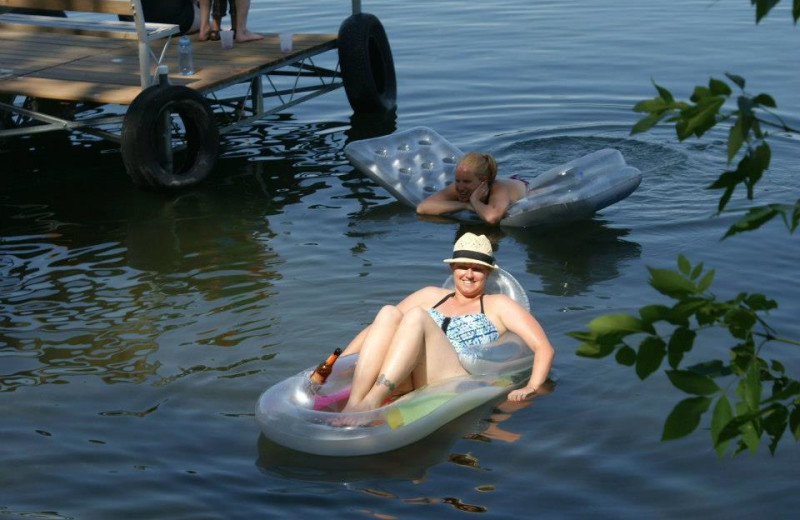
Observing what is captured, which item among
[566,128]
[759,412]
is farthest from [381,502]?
[566,128]

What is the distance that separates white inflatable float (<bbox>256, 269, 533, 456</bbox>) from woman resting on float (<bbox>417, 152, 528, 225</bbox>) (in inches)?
126

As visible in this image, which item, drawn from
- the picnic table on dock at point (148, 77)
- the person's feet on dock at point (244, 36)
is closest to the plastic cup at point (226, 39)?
the picnic table on dock at point (148, 77)

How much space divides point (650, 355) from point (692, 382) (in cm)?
11

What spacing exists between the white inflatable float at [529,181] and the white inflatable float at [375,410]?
314 cm

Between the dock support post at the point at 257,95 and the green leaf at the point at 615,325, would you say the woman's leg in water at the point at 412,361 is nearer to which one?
the green leaf at the point at 615,325

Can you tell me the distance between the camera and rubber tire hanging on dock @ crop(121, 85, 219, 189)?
33.1 ft

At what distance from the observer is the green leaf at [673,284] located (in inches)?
91.4

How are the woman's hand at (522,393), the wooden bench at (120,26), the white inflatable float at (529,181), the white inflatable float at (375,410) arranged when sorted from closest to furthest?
the white inflatable float at (375,410)
the woman's hand at (522,393)
the white inflatable float at (529,181)
the wooden bench at (120,26)

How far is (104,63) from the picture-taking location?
11.8 meters

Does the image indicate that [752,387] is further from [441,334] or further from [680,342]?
[441,334]

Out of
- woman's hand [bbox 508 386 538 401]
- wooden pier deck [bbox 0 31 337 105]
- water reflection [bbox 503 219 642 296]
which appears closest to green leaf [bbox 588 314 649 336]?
woman's hand [bbox 508 386 538 401]

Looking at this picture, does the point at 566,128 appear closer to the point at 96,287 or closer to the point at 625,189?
the point at 625,189

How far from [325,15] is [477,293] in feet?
44.4

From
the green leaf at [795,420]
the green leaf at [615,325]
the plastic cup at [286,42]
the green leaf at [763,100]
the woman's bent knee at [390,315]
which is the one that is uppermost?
the green leaf at [763,100]
